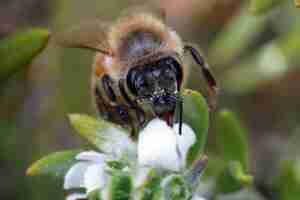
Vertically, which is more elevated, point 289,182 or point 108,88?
point 108,88

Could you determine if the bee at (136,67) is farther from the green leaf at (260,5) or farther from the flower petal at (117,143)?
the green leaf at (260,5)

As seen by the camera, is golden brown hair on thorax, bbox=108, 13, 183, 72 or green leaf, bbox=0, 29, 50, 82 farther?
green leaf, bbox=0, 29, 50, 82

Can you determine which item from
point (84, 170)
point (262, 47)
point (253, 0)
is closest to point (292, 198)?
point (253, 0)

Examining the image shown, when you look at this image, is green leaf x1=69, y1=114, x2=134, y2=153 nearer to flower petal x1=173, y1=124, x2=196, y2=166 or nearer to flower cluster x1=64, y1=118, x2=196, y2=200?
flower cluster x1=64, y1=118, x2=196, y2=200

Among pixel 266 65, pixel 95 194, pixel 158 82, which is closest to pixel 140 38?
pixel 158 82

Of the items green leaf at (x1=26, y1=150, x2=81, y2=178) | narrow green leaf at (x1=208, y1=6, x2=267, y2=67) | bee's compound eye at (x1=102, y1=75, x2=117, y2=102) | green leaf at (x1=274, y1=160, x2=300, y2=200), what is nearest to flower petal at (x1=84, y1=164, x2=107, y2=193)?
green leaf at (x1=26, y1=150, x2=81, y2=178)

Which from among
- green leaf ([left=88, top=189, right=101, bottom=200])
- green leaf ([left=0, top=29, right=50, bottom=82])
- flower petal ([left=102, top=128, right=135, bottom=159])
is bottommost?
green leaf ([left=88, top=189, right=101, bottom=200])

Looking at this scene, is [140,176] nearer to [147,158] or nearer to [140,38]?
[147,158]
